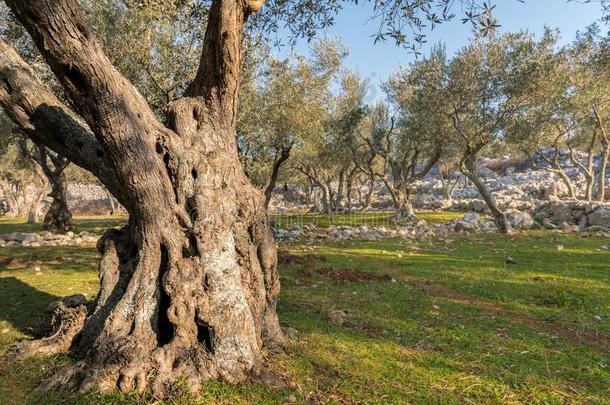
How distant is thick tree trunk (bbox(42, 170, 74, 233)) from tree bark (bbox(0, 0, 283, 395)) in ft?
72.1

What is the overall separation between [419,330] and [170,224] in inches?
176

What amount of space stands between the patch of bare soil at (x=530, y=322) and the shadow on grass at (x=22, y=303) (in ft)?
27.6

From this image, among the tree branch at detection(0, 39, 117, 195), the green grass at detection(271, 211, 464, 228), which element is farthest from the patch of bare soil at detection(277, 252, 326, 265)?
the green grass at detection(271, 211, 464, 228)

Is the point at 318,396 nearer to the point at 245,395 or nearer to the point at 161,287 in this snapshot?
the point at 245,395

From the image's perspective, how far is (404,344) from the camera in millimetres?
5855

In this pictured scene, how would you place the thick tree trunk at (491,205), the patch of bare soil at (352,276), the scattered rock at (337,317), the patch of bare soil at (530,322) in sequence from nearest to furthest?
1. the patch of bare soil at (530,322)
2. the scattered rock at (337,317)
3. the patch of bare soil at (352,276)
4. the thick tree trunk at (491,205)

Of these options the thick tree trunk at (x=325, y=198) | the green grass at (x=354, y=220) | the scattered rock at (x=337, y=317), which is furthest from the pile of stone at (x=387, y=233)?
the thick tree trunk at (x=325, y=198)

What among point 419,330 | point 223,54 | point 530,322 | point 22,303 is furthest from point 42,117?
point 530,322

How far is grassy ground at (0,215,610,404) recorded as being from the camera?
14.6 ft

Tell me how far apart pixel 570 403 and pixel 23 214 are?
60933mm

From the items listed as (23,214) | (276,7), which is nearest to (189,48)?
(276,7)

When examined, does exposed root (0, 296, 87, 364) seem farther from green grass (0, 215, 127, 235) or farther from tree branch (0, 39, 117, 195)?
green grass (0, 215, 127, 235)

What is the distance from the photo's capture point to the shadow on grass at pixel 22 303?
686 centimetres

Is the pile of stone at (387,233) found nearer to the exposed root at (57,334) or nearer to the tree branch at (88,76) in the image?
the exposed root at (57,334)
